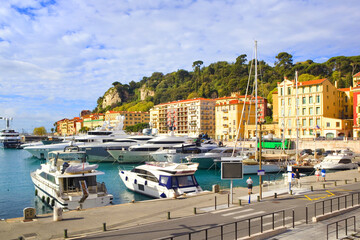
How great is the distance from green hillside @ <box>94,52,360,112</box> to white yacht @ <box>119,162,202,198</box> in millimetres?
50074

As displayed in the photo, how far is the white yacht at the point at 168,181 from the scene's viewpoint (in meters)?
23.1

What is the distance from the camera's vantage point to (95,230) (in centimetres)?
1224

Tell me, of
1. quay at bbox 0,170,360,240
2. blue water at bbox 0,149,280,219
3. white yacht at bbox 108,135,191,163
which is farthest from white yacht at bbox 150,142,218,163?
quay at bbox 0,170,360,240

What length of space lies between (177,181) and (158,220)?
31.7ft

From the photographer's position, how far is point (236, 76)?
13000cm

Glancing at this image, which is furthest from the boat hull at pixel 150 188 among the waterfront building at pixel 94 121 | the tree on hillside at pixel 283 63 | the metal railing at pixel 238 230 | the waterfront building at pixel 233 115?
the waterfront building at pixel 94 121

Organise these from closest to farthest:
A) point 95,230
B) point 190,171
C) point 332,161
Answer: point 95,230, point 190,171, point 332,161

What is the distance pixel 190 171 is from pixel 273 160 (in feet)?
79.0

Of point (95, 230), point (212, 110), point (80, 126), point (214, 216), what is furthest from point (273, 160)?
point (80, 126)

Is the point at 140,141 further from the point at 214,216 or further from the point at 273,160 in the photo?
the point at 214,216

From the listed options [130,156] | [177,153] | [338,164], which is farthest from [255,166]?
[130,156]

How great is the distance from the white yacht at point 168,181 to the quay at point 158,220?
12.9ft

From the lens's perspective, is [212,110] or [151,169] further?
[212,110]

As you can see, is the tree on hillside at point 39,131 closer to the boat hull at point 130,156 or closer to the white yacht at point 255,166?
the boat hull at point 130,156
